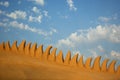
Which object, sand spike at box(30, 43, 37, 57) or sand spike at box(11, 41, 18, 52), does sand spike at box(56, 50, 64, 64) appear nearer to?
sand spike at box(30, 43, 37, 57)

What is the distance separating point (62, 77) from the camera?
5.88 meters

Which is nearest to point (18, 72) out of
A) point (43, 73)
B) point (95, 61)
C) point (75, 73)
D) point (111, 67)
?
point (43, 73)

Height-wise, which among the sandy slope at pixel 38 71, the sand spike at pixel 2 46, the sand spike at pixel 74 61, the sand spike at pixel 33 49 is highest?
the sand spike at pixel 2 46

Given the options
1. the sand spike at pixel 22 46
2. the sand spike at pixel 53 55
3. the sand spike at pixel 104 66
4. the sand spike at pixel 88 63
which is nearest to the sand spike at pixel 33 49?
the sand spike at pixel 22 46

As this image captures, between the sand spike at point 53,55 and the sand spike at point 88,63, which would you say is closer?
the sand spike at point 88,63

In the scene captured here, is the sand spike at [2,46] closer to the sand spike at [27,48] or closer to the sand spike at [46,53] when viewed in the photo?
the sand spike at [27,48]

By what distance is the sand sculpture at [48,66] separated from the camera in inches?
232

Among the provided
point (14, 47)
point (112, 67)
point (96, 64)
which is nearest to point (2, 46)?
point (14, 47)

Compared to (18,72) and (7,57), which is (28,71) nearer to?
(18,72)

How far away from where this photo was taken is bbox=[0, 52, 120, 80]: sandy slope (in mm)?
5863

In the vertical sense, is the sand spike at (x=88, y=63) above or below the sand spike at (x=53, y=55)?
below

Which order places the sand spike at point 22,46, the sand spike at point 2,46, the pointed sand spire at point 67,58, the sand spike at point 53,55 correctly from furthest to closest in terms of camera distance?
1. the sand spike at point 2,46
2. the sand spike at point 22,46
3. the sand spike at point 53,55
4. the pointed sand spire at point 67,58

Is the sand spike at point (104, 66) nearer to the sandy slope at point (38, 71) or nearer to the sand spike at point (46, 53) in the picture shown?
the sandy slope at point (38, 71)

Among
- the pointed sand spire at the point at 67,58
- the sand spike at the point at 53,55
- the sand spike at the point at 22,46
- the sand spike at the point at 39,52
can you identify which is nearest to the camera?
the pointed sand spire at the point at 67,58
